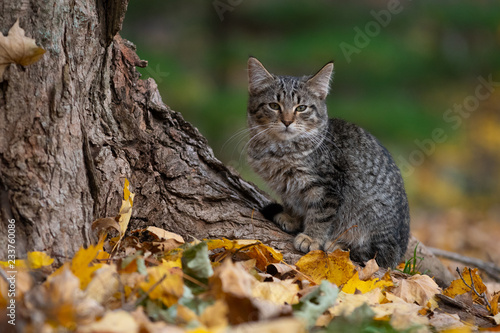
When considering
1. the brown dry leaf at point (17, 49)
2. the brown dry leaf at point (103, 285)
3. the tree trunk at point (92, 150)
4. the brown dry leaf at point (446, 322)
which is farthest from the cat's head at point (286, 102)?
the brown dry leaf at point (103, 285)

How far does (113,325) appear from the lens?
1.56 m

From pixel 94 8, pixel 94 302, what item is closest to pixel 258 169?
pixel 94 8

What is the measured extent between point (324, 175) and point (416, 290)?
1.21m

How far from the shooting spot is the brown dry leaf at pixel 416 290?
105 inches

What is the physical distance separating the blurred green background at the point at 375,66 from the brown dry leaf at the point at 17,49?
582cm

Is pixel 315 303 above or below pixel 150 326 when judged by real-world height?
below

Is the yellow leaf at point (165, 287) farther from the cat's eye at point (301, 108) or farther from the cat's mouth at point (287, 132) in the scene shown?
the cat's eye at point (301, 108)

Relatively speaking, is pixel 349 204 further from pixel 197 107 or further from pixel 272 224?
pixel 197 107

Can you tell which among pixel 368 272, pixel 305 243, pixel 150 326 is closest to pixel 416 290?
pixel 368 272

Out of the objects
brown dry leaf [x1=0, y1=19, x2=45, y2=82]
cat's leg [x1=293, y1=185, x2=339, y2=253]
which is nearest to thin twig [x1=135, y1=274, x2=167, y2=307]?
brown dry leaf [x1=0, y1=19, x2=45, y2=82]

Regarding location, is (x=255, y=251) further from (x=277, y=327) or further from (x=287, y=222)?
(x=277, y=327)

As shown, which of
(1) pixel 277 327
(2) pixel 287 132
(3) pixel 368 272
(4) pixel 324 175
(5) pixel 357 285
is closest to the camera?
(1) pixel 277 327

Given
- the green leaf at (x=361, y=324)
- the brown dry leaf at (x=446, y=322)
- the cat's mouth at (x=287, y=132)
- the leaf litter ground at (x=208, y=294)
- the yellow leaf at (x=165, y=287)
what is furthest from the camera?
the cat's mouth at (x=287, y=132)

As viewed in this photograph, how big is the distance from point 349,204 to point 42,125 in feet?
7.09
